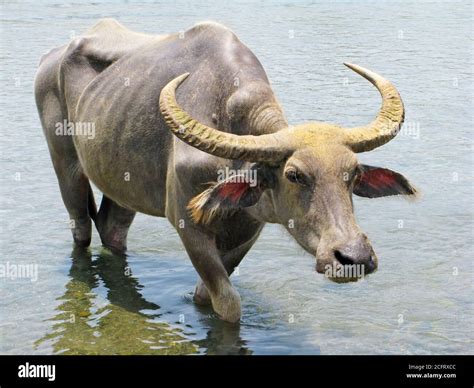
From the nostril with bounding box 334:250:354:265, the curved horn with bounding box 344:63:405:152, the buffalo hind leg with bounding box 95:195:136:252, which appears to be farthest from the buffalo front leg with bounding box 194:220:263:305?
the buffalo hind leg with bounding box 95:195:136:252

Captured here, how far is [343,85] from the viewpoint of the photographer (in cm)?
1783

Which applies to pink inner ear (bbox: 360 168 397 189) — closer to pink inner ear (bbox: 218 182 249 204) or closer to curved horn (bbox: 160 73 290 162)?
curved horn (bbox: 160 73 290 162)

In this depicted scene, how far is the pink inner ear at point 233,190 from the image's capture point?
6684 millimetres

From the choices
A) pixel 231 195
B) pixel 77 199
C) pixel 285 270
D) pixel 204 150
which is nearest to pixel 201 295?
pixel 285 270

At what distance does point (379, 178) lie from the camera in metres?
6.89

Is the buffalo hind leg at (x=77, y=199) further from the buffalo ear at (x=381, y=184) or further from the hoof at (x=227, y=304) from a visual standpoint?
the buffalo ear at (x=381, y=184)

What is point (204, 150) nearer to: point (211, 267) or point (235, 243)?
point (211, 267)

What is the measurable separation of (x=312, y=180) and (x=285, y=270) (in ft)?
10.2

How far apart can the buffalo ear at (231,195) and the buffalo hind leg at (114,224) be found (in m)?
3.26

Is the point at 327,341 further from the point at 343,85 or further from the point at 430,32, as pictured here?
the point at 430,32

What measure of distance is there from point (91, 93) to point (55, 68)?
0.85 m

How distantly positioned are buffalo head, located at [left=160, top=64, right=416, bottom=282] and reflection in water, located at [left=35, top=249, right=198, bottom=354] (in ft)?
4.70

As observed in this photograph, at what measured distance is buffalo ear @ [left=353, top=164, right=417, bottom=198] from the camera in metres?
6.86

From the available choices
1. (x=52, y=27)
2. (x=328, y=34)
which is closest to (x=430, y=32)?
(x=328, y=34)
